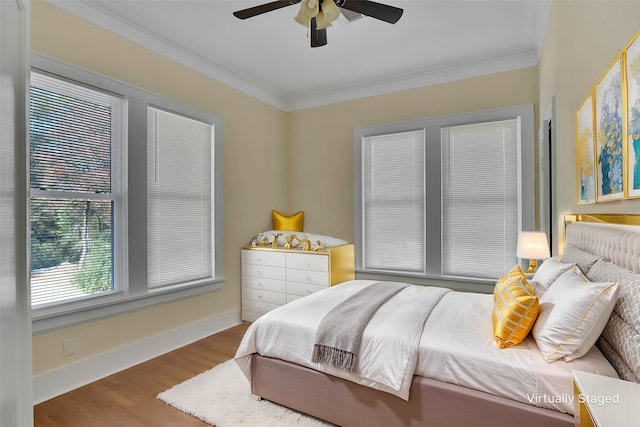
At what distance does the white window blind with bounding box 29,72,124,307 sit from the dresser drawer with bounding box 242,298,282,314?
4.99 ft

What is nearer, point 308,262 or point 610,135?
point 610,135

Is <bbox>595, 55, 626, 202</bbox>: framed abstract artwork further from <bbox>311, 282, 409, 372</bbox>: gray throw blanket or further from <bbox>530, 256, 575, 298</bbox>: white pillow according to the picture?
<bbox>311, 282, 409, 372</bbox>: gray throw blanket

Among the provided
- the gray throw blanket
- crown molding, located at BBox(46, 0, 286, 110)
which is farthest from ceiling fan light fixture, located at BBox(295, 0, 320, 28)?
the gray throw blanket

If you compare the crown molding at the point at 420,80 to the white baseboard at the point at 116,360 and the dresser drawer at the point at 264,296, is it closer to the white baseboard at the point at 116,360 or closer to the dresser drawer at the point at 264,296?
the dresser drawer at the point at 264,296

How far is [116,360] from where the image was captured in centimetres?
278

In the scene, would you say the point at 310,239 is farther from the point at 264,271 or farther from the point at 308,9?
the point at 308,9

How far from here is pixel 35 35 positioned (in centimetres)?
233

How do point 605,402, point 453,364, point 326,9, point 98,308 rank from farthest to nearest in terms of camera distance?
point 98,308 < point 326,9 < point 453,364 < point 605,402

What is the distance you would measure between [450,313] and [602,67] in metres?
1.52

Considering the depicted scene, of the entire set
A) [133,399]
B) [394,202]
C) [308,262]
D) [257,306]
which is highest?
[394,202]

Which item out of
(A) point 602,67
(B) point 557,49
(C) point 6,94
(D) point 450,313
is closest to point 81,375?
(C) point 6,94

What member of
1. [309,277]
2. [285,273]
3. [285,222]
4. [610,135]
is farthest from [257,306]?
[610,135]

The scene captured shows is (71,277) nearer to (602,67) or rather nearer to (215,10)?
(215,10)

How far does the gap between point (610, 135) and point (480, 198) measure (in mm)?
2240
